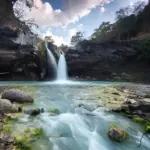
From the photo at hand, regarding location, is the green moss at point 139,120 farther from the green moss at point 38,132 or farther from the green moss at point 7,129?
the green moss at point 7,129

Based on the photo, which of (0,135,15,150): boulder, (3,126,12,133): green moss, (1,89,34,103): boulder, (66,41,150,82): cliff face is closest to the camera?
(0,135,15,150): boulder

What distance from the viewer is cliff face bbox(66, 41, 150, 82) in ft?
105

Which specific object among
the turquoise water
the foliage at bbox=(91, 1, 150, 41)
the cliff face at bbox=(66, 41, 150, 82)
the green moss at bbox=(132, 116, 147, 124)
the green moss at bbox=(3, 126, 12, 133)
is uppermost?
the foliage at bbox=(91, 1, 150, 41)

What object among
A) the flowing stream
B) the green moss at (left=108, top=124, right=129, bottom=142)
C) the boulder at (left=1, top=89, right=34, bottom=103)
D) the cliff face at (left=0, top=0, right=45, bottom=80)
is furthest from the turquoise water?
the cliff face at (left=0, top=0, right=45, bottom=80)

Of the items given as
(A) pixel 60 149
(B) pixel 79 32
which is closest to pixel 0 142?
(A) pixel 60 149

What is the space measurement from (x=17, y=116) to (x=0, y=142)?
7.37 feet

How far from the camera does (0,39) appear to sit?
2569cm

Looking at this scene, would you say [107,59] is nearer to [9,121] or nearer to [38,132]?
[9,121]

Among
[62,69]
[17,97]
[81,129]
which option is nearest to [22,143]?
[81,129]

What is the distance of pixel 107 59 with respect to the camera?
105 ft

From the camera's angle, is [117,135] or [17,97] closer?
[117,135]

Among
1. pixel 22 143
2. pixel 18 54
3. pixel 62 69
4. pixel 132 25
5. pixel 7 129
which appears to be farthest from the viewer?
pixel 132 25

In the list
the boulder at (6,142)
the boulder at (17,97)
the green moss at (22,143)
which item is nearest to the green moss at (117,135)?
the green moss at (22,143)

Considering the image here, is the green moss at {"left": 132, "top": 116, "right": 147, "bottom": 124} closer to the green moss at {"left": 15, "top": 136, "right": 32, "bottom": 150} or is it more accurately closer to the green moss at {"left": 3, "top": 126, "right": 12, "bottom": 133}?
the green moss at {"left": 15, "top": 136, "right": 32, "bottom": 150}
